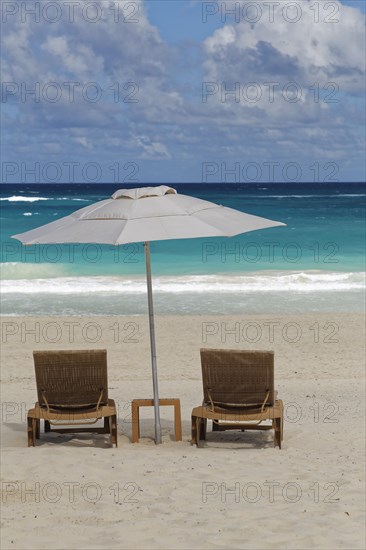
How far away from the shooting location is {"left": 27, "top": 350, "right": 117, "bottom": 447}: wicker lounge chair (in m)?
7.53

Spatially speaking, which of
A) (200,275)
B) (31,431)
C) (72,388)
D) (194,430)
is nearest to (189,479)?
(194,430)

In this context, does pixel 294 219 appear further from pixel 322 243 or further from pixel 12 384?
pixel 12 384

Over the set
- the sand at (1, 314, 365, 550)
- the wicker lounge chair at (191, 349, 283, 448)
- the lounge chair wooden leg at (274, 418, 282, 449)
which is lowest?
the sand at (1, 314, 365, 550)

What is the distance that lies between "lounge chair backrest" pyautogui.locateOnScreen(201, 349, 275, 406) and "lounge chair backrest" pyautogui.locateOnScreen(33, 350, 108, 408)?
924mm

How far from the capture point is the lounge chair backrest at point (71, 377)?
24.7 ft

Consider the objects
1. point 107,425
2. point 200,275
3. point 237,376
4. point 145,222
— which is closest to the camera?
point 145,222

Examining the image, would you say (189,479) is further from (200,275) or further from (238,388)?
(200,275)

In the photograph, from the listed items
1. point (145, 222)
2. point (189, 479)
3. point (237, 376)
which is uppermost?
point (145, 222)

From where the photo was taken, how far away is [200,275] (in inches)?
1055

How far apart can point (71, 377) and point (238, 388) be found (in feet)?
4.86

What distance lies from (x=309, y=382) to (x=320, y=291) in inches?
433

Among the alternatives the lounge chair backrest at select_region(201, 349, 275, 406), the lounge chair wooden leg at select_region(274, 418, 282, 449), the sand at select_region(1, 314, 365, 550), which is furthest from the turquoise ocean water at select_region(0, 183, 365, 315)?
the lounge chair backrest at select_region(201, 349, 275, 406)

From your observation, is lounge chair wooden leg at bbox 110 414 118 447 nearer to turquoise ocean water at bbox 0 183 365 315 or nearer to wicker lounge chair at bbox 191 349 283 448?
wicker lounge chair at bbox 191 349 283 448

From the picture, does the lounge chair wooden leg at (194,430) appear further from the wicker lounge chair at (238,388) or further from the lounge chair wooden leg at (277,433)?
the lounge chair wooden leg at (277,433)
